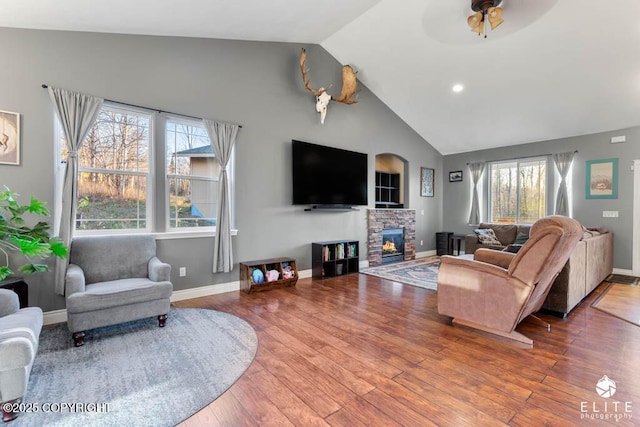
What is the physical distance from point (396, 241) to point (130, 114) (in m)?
5.47

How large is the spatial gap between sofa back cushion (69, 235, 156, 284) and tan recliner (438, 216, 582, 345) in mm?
3235

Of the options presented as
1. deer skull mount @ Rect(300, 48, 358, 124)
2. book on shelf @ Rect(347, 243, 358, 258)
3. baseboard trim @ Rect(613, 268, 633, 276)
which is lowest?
baseboard trim @ Rect(613, 268, 633, 276)

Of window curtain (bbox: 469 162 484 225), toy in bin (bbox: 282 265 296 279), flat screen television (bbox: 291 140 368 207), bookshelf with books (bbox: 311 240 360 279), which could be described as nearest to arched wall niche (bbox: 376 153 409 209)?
flat screen television (bbox: 291 140 368 207)

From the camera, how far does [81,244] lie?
302 centimetres

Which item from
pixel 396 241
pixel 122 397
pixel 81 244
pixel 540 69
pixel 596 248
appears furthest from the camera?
pixel 396 241

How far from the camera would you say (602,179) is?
545 cm

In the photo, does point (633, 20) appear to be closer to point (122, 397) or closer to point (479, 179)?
point (479, 179)

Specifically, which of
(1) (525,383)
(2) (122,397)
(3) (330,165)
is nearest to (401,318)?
(1) (525,383)

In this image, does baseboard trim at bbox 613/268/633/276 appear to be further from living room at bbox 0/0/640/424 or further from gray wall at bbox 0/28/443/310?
gray wall at bbox 0/28/443/310

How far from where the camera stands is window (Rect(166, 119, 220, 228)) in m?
3.84

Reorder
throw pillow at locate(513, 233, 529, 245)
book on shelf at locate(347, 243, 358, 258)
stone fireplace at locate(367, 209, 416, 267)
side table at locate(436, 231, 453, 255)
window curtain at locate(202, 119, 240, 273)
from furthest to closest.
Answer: side table at locate(436, 231, 453, 255), stone fireplace at locate(367, 209, 416, 267), throw pillow at locate(513, 233, 529, 245), book on shelf at locate(347, 243, 358, 258), window curtain at locate(202, 119, 240, 273)

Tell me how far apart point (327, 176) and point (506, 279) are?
3.28 meters

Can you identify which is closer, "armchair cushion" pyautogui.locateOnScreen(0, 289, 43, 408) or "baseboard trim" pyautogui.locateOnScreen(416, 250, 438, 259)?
"armchair cushion" pyautogui.locateOnScreen(0, 289, 43, 408)

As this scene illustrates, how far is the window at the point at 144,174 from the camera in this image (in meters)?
3.35
